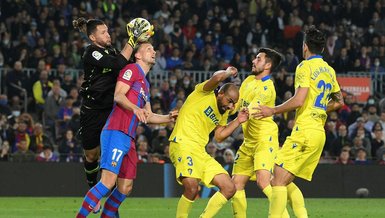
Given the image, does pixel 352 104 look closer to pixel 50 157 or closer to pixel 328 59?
pixel 328 59

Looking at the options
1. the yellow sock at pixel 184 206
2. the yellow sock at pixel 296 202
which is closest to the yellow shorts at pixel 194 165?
the yellow sock at pixel 184 206

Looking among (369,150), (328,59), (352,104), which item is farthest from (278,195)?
(328,59)

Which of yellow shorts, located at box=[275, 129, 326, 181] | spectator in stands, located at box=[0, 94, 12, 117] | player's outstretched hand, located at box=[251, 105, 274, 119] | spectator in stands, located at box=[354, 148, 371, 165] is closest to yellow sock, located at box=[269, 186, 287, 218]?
yellow shorts, located at box=[275, 129, 326, 181]

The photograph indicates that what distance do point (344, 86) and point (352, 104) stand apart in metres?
1.08

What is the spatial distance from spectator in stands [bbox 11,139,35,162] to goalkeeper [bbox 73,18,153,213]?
837cm

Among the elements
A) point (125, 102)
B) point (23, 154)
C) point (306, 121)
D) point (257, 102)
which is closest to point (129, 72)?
point (125, 102)

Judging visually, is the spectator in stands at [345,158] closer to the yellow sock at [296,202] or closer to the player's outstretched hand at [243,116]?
the yellow sock at [296,202]

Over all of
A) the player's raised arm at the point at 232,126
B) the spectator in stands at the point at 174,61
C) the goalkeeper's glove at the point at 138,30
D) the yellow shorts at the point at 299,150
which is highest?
the goalkeeper's glove at the point at 138,30

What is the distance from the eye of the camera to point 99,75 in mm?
12570

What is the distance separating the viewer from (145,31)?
1186 centimetres

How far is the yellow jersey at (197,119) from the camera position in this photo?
12.1 metres

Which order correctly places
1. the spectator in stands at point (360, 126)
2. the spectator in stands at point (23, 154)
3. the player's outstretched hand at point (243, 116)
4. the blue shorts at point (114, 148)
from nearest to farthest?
1. the blue shorts at point (114, 148)
2. the player's outstretched hand at point (243, 116)
3. the spectator in stands at point (23, 154)
4. the spectator in stands at point (360, 126)

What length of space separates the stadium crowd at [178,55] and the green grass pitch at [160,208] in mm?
2046

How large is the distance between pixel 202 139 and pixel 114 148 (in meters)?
1.19
